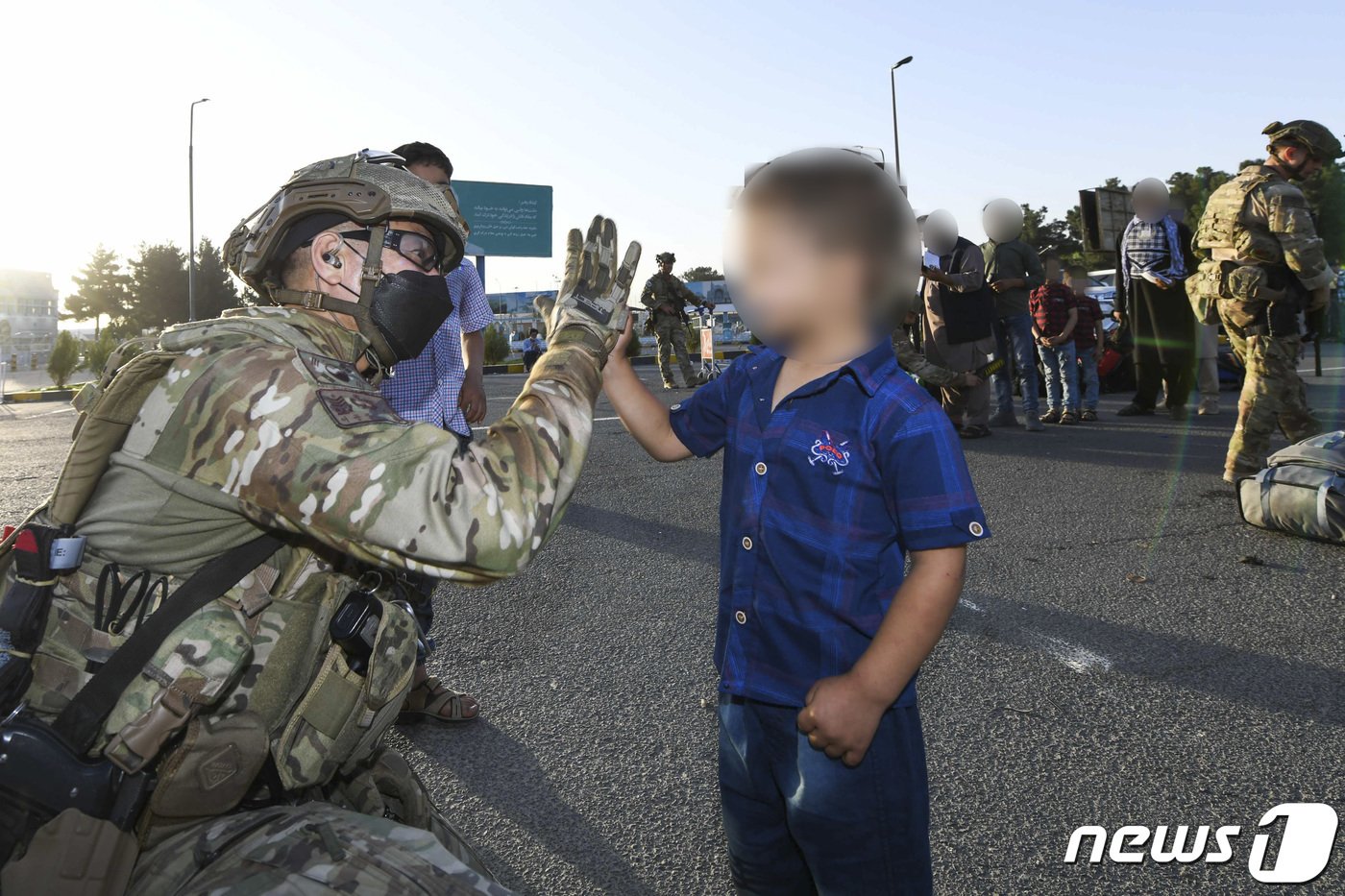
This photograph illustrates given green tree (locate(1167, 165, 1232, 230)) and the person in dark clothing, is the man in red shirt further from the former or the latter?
green tree (locate(1167, 165, 1232, 230))

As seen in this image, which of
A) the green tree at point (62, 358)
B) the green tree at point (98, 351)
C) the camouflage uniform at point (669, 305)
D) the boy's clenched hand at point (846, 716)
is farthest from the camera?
the green tree at point (98, 351)

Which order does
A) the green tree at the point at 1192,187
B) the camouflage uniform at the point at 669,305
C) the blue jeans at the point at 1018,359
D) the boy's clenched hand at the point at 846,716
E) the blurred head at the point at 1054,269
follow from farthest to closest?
the green tree at the point at 1192,187 → the camouflage uniform at the point at 669,305 → the blurred head at the point at 1054,269 → the blue jeans at the point at 1018,359 → the boy's clenched hand at the point at 846,716

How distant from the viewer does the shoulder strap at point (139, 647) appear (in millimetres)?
1410

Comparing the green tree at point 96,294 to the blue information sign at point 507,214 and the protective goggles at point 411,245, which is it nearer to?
the blue information sign at point 507,214

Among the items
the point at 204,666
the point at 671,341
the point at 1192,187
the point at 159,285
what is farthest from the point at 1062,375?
the point at 159,285

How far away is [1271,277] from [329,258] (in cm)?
596

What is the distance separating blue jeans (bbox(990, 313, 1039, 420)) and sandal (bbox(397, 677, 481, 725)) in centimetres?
745

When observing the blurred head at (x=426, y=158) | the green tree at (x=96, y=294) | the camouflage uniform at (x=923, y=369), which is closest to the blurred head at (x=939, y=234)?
the camouflage uniform at (x=923, y=369)

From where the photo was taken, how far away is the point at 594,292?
1.81 meters

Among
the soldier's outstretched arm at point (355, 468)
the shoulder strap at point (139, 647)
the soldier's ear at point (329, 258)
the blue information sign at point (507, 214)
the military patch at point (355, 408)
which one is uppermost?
the blue information sign at point (507, 214)

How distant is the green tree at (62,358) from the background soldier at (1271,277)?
23.4 meters

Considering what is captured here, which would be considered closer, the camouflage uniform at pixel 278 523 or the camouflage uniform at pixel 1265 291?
the camouflage uniform at pixel 278 523

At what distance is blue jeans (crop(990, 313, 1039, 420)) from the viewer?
9.45 meters

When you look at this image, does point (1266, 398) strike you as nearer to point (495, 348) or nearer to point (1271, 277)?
point (1271, 277)
